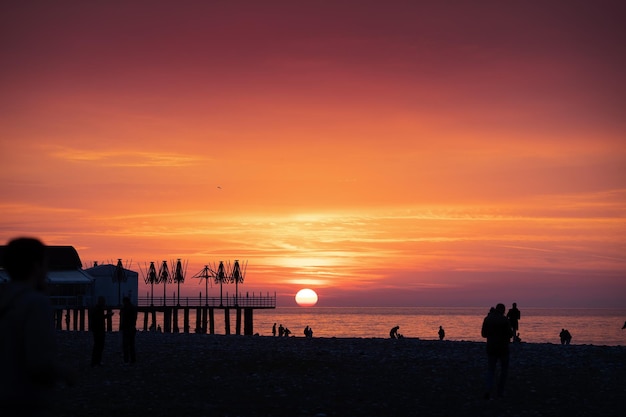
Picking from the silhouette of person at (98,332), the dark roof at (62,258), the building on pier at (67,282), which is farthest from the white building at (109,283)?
the silhouette of person at (98,332)

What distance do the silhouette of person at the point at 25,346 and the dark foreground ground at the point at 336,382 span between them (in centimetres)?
1309

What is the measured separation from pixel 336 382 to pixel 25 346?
19.0m

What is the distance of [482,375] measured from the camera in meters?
26.4

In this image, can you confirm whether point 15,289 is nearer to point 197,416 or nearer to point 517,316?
point 197,416

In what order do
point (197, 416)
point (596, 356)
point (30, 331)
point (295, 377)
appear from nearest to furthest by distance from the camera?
1. point (30, 331)
2. point (197, 416)
3. point (295, 377)
4. point (596, 356)

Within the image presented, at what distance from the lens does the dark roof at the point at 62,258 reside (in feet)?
319

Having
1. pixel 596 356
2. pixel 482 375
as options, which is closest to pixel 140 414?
Result: pixel 482 375

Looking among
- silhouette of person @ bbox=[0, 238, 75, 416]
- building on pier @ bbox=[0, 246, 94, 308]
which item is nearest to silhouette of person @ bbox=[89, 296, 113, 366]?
silhouette of person @ bbox=[0, 238, 75, 416]

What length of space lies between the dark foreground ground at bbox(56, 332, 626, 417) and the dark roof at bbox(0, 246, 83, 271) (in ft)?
210

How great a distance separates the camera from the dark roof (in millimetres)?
97250

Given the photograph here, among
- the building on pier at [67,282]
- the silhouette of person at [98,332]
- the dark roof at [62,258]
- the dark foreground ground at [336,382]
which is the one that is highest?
the dark roof at [62,258]

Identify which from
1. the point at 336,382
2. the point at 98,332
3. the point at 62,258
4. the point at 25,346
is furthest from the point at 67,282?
the point at 25,346

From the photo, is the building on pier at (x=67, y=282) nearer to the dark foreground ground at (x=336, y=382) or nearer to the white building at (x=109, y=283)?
the white building at (x=109, y=283)

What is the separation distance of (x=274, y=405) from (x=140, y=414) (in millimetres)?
3368
